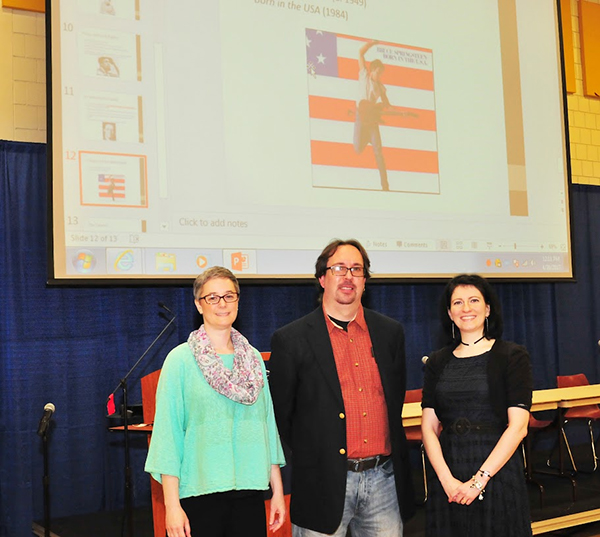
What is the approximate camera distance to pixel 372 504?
8.29 ft

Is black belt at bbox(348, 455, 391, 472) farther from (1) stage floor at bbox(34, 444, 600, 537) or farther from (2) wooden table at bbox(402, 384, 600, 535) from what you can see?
(1) stage floor at bbox(34, 444, 600, 537)

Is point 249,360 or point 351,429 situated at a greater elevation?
point 249,360

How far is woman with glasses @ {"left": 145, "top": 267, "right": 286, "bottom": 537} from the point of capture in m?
2.29

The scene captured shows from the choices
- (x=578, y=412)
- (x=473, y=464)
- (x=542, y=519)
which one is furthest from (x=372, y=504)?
(x=578, y=412)

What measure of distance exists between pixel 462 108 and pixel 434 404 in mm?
3629

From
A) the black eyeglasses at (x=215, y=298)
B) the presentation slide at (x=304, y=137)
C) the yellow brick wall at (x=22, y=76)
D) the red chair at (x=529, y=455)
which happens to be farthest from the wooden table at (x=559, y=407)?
the yellow brick wall at (x=22, y=76)

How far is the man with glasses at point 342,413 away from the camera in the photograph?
8.22ft

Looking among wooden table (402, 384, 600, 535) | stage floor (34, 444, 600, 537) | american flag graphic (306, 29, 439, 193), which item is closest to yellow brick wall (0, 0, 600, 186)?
american flag graphic (306, 29, 439, 193)

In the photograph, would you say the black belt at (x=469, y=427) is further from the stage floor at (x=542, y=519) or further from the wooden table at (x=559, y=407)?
the stage floor at (x=542, y=519)

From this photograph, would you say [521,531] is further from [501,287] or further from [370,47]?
[501,287]

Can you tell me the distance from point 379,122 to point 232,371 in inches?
141

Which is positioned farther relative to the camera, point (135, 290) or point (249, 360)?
point (135, 290)

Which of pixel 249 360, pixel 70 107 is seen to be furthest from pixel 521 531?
pixel 70 107

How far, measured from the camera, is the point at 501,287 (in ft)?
23.3
